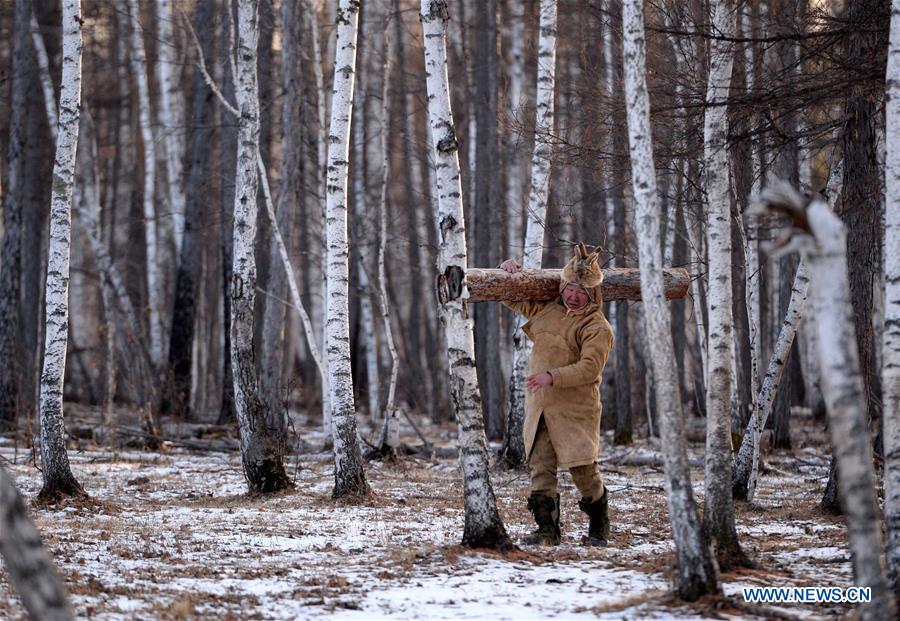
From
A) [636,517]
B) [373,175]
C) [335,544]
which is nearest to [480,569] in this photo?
[335,544]

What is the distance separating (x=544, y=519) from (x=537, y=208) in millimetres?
5645

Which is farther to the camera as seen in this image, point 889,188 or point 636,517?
point 636,517

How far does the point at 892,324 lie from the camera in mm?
5293

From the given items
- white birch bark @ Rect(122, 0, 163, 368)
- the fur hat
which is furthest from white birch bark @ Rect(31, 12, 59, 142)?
the fur hat

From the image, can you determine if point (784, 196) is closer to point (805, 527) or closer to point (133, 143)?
point (805, 527)

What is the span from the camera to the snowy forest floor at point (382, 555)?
529 cm

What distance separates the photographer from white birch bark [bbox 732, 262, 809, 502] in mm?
9180

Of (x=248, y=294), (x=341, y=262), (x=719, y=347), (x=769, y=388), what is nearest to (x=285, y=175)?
(x=248, y=294)

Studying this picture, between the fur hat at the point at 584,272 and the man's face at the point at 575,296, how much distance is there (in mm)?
27

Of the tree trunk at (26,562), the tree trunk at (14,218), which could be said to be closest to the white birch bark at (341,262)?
the tree trunk at (26,562)

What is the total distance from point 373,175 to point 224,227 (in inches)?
239

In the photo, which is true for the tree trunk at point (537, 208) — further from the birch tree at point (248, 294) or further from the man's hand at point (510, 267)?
the man's hand at point (510, 267)

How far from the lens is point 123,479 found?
11812 mm

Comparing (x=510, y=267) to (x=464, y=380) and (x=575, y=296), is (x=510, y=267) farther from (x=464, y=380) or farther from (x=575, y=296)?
(x=464, y=380)
